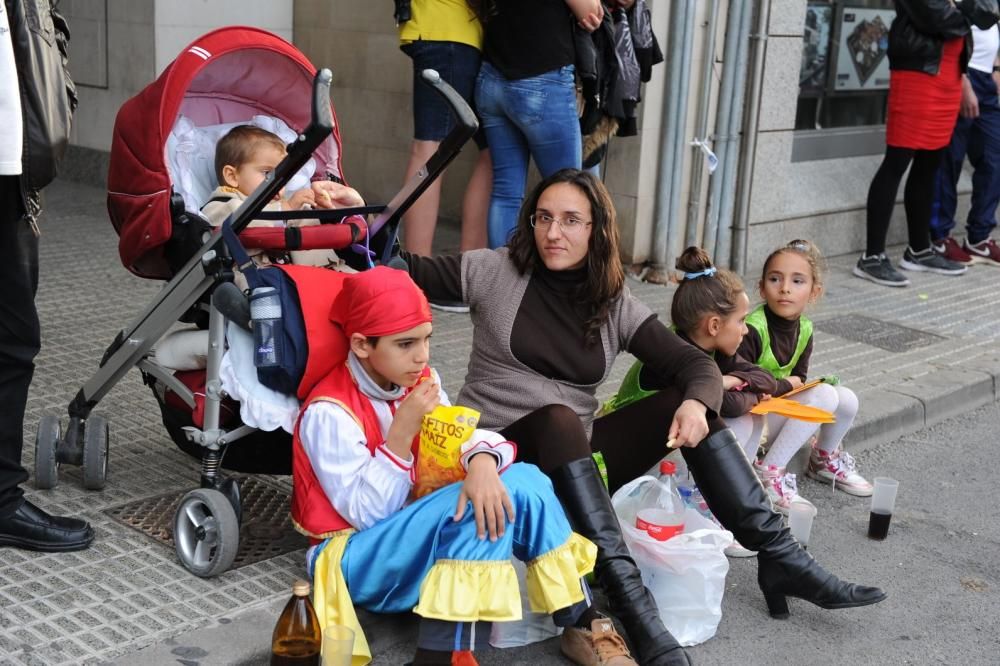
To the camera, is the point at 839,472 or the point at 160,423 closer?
the point at 160,423

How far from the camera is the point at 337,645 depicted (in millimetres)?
3164

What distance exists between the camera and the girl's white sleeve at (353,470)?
345cm

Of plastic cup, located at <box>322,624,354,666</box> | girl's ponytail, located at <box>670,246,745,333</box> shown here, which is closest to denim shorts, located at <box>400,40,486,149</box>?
girl's ponytail, located at <box>670,246,745,333</box>

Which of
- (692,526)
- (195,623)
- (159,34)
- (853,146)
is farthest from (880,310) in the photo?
(195,623)

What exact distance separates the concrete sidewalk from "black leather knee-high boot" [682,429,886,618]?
0.18 metres

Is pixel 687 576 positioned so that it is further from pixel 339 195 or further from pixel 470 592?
pixel 339 195

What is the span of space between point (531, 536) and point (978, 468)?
2.90m

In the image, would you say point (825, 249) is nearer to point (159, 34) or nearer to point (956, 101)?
point (956, 101)

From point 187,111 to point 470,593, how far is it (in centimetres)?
207

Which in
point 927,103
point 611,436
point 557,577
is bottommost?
point 557,577

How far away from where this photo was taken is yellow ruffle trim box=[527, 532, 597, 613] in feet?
11.2

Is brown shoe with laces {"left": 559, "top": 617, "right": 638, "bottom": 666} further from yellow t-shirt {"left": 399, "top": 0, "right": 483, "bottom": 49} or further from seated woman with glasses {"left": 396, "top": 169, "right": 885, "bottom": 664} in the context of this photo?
yellow t-shirt {"left": 399, "top": 0, "right": 483, "bottom": 49}

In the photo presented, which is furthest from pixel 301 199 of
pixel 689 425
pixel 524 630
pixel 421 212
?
pixel 421 212

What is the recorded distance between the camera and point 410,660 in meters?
3.58
